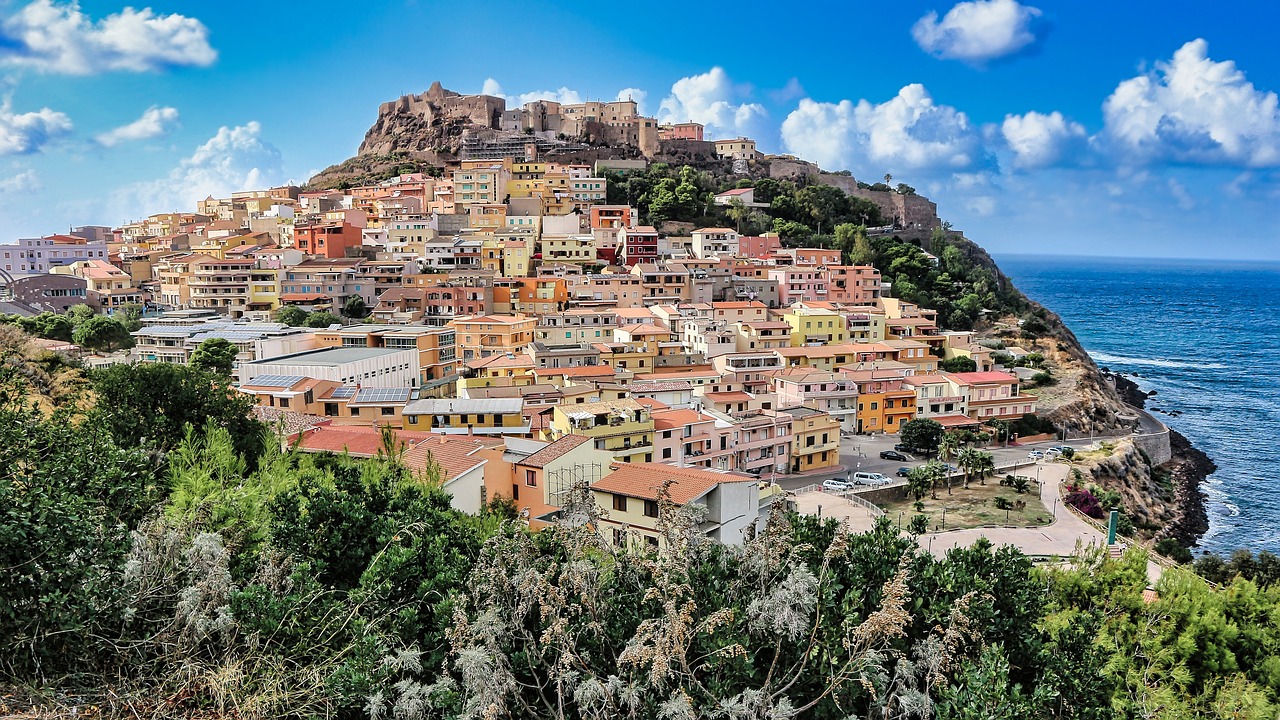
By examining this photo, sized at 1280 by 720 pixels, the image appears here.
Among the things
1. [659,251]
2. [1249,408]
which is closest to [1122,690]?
[659,251]

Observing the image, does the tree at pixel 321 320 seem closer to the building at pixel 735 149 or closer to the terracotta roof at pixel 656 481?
the terracotta roof at pixel 656 481

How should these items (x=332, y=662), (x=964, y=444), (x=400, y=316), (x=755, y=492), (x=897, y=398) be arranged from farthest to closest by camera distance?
(x=400, y=316) → (x=897, y=398) → (x=964, y=444) → (x=755, y=492) → (x=332, y=662)

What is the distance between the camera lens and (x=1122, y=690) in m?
6.78

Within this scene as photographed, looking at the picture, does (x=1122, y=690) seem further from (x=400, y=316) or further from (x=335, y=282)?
(x=335, y=282)

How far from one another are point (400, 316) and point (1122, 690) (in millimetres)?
34092

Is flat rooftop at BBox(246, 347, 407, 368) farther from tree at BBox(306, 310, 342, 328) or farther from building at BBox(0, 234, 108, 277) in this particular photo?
building at BBox(0, 234, 108, 277)

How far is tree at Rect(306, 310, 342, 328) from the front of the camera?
36156 millimetres

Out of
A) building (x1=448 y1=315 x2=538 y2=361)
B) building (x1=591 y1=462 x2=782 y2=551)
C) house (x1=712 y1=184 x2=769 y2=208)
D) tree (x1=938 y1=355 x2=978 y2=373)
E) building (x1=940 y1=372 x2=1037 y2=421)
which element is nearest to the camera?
building (x1=591 y1=462 x2=782 y2=551)

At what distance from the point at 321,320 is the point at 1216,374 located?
56307mm

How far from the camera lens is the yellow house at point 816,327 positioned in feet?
129

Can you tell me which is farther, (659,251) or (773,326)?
(659,251)

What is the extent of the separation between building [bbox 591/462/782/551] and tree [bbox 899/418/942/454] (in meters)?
16.6

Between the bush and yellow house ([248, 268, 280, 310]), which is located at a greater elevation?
yellow house ([248, 268, 280, 310])

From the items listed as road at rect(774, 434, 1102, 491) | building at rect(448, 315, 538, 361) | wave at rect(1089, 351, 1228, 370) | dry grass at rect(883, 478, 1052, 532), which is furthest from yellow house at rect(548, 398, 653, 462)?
wave at rect(1089, 351, 1228, 370)
